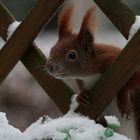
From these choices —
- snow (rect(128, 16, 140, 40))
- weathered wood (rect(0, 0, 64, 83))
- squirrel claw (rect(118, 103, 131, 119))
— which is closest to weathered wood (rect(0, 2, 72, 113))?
weathered wood (rect(0, 0, 64, 83))

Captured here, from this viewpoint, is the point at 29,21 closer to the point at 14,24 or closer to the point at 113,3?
the point at 14,24

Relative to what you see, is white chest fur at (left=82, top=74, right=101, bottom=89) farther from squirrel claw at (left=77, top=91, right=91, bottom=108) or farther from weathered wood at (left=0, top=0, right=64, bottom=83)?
weathered wood at (left=0, top=0, right=64, bottom=83)

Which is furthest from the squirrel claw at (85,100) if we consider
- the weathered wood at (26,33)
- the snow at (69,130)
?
the weathered wood at (26,33)

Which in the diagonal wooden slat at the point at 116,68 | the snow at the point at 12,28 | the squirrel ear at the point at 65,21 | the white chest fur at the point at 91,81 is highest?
the snow at the point at 12,28

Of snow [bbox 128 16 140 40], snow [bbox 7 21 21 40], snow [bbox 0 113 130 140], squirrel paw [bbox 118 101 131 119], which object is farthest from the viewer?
snow [bbox 7 21 21 40]

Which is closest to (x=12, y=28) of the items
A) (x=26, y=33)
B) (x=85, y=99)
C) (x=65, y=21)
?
(x=26, y=33)

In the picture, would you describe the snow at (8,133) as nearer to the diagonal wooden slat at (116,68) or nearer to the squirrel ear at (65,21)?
the diagonal wooden slat at (116,68)
